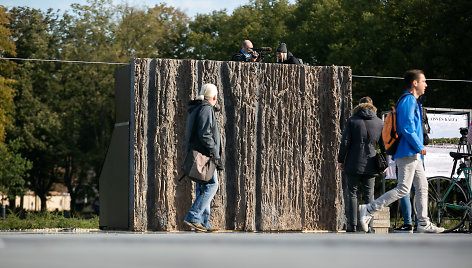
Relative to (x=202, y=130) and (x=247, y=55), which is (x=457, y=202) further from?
(x=202, y=130)

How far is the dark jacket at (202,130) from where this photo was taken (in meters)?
10.7

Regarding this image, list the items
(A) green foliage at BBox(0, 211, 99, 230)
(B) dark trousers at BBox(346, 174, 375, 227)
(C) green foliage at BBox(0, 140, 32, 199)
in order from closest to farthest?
(B) dark trousers at BBox(346, 174, 375, 227)
(A) green foliage at BBox(0, 211, 99, 230)
(C) green foliage at BBox(0, 140, 32, 199)

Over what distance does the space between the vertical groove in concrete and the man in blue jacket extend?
1.36 m

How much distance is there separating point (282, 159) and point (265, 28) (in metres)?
35.2

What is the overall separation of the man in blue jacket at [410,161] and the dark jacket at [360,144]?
497 millimetres

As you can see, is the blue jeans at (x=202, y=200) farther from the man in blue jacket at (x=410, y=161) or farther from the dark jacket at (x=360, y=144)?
the man in blue jacket at (x=410, y=161)

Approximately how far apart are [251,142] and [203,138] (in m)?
1.35

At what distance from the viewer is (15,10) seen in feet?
162

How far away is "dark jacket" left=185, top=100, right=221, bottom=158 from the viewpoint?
35.0 feet

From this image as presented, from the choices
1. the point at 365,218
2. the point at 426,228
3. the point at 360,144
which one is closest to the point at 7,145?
the point at 360,144

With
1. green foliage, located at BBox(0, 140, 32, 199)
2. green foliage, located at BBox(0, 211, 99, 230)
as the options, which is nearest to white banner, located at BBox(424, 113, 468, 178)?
green foliage, located at BBox(0, 211, 99, 230)

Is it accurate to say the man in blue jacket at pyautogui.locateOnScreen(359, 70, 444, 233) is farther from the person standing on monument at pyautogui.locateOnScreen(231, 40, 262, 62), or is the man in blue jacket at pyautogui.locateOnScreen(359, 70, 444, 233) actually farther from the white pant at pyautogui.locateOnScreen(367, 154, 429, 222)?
the person standing on monument at pyautogui.locateOnScreen(231, 40, 262, 62)

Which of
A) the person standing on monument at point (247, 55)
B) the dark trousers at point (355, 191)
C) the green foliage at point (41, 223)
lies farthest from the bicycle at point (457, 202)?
the green foliage at point (41, 223)

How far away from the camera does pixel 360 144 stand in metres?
11.3
